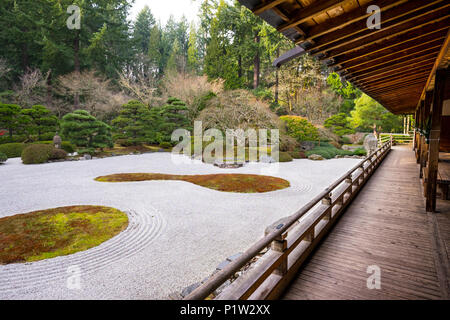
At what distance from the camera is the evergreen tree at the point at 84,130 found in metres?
13.9

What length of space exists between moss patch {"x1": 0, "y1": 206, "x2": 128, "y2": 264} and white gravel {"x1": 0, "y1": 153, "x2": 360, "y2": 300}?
250 millimetres

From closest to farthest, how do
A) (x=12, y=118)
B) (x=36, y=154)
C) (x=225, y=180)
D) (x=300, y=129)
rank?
(x=225, y=180) → (x=36, y=154) → (x=12, y=118) → (x=300, y=129)

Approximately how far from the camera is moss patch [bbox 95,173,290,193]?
25.1 ft

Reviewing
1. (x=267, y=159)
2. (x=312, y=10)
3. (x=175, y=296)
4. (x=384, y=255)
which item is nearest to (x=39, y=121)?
(x=267, y=159)

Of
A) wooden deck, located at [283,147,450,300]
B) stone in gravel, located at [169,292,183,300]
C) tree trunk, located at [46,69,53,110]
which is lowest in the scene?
stone in gravel, located at [169,292,183,300]

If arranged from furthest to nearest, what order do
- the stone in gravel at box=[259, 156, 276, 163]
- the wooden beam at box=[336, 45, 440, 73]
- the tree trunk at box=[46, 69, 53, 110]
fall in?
the tree trunk at box=[46, 69, 53, 110], the stone in gravel at box=[259, 156, 276, 163], the wooden beam at box=[336, 45, 440, 73]

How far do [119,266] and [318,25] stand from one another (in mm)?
3777

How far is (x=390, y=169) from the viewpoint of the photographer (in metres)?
8.09

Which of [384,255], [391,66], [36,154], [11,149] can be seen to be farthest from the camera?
[11,149]

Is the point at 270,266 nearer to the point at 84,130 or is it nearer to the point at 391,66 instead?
the point at 391,66

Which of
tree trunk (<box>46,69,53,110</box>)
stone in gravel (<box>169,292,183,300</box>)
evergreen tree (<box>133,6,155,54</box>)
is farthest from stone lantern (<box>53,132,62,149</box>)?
evergreen tree (<box>133,6,155,54</box>)

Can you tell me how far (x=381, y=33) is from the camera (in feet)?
7.44

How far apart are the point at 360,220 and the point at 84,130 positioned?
15110 mm

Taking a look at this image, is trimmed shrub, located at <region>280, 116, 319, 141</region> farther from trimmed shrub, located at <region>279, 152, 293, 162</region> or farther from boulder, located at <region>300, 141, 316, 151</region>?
trimmed shrub, located at <region>279, 152, 293, 162</region>
